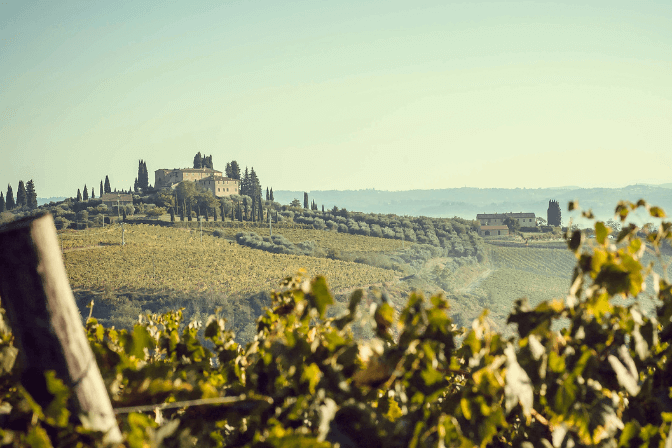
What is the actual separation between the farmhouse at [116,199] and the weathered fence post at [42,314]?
79459 mm

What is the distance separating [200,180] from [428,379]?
281 feet

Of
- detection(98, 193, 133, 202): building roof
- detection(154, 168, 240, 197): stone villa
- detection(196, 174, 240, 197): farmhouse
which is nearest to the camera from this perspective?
detection(98, 193, 133, 202): building roof

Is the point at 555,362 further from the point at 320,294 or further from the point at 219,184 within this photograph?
the point at 219,184

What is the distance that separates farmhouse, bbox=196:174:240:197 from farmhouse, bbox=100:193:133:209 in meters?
10.7

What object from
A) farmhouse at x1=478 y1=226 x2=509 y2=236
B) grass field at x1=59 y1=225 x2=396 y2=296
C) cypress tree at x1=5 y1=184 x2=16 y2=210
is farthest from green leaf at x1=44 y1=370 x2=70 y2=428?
farmhouse at x1=478 y1=226 x2=509 y2=236

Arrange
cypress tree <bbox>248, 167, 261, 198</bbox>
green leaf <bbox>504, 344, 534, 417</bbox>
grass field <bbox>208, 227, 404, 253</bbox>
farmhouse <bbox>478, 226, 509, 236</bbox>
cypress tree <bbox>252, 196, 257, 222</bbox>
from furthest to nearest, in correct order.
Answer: farmhouse <bbox>478, 226, 509, 236</bbox> → cypress tree <bbox>248, 167, 261, 198</bbox> → cypress tree <bbox>252, 196, 257, 222</bbox> → grass field <bbox>208, 227, 404, 253</bbox> → green leaf <bbox>504, 344, 534, 417</bbox>

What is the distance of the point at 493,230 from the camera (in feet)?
305

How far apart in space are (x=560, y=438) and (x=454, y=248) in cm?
8431

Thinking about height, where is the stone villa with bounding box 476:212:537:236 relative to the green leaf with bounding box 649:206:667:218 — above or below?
below

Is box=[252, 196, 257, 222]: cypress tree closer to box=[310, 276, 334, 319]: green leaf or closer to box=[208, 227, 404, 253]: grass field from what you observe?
box=[208, 227, 404, 253]: grass field

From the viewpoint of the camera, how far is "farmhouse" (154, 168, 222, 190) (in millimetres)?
83750

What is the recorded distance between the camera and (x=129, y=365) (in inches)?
48.1

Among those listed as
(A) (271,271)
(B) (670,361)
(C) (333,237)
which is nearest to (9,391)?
(B) (670,361)

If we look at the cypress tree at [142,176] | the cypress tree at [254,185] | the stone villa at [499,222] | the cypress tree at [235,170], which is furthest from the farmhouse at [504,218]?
the cypress tree at [142,176]
